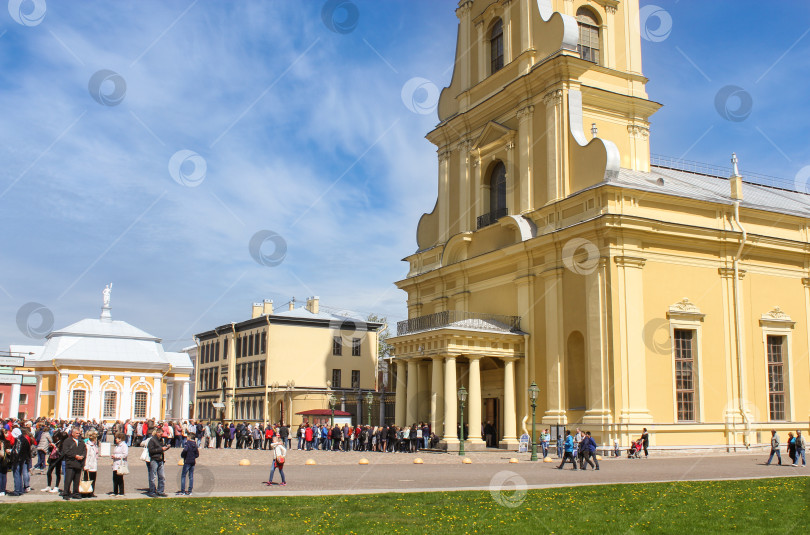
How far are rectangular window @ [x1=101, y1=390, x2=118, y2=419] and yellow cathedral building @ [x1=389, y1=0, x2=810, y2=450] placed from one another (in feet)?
131

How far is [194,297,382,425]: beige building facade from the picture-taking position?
6931 centimetres

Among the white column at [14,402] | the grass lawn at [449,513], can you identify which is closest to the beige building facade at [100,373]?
the white column at [14,402]

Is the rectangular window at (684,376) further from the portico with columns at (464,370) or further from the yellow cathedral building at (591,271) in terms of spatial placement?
the portico with columns at (464,370)

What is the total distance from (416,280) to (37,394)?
141ft

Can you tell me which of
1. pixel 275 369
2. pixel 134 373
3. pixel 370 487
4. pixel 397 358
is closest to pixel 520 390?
pixel 397 358

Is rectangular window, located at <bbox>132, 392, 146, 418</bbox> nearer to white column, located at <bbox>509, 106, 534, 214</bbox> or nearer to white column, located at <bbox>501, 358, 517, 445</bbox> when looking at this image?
white column, located at <bbox>501, 358, 517, 445</bbox>

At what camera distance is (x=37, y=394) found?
72188 millimetres

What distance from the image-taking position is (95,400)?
237 feet

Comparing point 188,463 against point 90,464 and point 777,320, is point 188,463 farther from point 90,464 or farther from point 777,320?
point 777,320

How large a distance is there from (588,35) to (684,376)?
1896 centimetres

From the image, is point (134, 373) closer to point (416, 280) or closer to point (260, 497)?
point (416, 280)

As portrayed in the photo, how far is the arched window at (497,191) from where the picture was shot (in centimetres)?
4209

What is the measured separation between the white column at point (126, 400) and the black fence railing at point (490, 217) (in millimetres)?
44584

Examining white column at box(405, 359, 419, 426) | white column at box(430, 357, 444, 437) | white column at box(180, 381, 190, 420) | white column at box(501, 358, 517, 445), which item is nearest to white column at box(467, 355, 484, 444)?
white column at box(501, 358, 517, 445)
